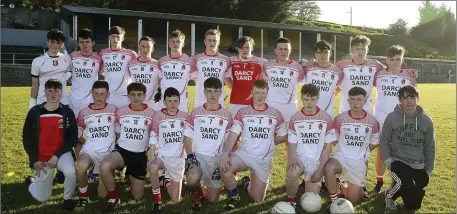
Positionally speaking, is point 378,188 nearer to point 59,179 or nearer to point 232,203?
point 232,203

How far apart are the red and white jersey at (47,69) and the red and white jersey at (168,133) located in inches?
67.1

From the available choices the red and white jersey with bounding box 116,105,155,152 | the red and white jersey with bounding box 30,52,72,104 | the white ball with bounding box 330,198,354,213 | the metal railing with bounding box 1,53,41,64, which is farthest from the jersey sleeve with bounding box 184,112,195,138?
the metal railing with bounding box 1,53,41,64

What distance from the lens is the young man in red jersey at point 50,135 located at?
4883 mm

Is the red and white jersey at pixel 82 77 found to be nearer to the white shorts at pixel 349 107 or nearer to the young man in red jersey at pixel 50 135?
the young man in red jersey at pixel 50 135

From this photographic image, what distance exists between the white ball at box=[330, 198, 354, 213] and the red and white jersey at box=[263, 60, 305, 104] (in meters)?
1.91

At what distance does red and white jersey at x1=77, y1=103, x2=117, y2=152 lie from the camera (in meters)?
5.20

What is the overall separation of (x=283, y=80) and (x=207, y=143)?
59.4 inches

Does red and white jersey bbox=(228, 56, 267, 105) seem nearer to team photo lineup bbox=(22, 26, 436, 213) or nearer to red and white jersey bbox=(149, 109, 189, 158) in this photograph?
team photo lineup bbox=(22, 26, 436, 213)

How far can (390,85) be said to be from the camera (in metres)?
5.85

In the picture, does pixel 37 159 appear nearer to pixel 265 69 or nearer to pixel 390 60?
pixel 265 69

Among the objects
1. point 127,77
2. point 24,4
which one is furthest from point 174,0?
point 127,77

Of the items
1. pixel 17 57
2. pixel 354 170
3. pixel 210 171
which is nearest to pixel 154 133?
pixel 210 171

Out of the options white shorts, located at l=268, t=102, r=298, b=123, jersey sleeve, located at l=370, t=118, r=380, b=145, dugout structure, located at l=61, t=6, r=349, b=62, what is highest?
dugout structure, located at l=61, t=6, r=349, b=62

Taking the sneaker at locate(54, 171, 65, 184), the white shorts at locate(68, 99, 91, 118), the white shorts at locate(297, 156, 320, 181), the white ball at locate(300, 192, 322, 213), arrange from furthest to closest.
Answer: the white shorts at locate(68, 99, 91, 118) < the sneaker at locate(54, 171, 65, 184) < the white shorts at locate(297, 156, 320, 181) < the white ball at locate(300, 192, 322, 213)
